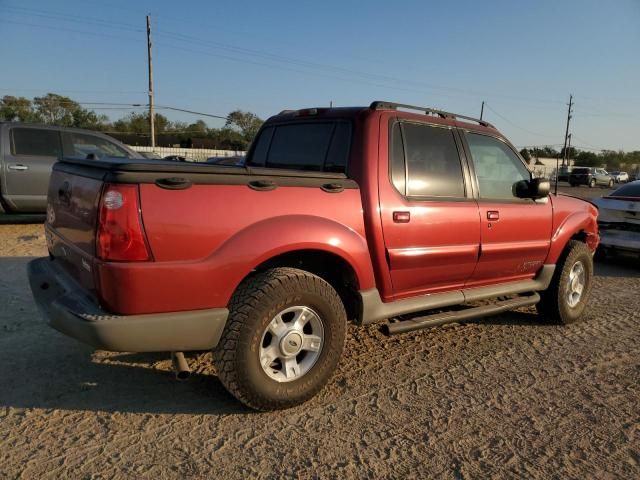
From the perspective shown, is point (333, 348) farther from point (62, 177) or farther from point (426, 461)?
point (62, 177)

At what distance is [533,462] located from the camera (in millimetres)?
2520

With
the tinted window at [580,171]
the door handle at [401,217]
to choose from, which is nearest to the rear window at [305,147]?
the door handle at [401,217]

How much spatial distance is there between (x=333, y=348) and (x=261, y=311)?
597 mm

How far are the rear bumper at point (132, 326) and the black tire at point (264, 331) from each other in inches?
4.0

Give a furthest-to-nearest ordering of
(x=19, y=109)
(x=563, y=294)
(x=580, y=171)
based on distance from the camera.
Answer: (x=19, y=109)
(x=580, y=171)
(x=563, y=294)

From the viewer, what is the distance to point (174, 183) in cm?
249

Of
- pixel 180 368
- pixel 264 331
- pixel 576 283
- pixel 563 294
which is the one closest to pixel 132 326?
pixel 180 368

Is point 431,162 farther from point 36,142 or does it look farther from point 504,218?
point 36,142

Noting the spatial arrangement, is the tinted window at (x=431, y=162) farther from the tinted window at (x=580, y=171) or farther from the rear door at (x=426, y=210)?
the tinted window at (x=580, y=171)

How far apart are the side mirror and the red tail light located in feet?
10.8

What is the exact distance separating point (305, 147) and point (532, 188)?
207cm

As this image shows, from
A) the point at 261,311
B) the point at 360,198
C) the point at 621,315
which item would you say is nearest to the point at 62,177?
the point at 261,311

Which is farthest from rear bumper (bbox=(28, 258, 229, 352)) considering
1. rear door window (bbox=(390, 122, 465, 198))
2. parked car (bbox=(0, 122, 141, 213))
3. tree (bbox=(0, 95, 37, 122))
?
tree (bbox=(0, 95, 37, 122))

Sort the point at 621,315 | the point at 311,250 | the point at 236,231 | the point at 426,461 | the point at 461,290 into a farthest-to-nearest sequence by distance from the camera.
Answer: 1. the point at 621,315
2. the point at 461,290
3. the point at 311,250
4. the point at 236,231
5. the point at 426,461
